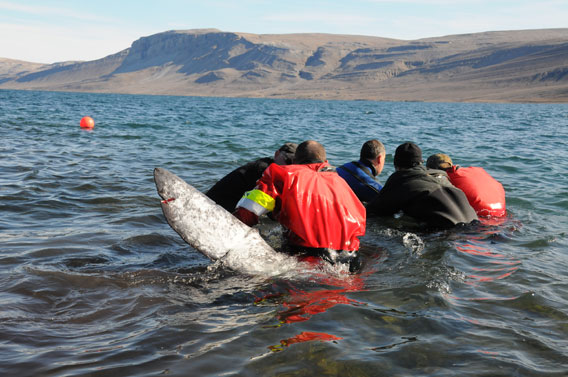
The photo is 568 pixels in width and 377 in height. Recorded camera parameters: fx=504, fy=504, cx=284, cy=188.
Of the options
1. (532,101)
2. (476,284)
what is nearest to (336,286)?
(476,284)

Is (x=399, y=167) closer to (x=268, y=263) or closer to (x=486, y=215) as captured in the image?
(x=486, y=215)

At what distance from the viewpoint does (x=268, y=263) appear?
5758 millimetres

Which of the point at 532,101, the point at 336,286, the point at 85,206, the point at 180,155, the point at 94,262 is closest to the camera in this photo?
the point at 336,286

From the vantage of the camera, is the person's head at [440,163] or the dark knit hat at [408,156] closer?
the dark knit hat at [408,156]

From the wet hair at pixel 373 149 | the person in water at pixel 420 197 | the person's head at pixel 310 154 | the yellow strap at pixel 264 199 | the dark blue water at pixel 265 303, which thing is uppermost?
the person's head at pixel 310 154

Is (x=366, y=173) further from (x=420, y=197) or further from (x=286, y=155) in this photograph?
(x=286, y=155)

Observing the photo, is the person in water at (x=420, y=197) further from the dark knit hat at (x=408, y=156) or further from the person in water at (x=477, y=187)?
the person in water at (x=477, y=187)

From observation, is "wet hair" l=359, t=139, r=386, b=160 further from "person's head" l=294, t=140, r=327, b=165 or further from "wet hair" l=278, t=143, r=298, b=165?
Result: "person's head" l=294, t=140, r=327, b=165

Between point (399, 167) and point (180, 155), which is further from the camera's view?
point (180, 155)

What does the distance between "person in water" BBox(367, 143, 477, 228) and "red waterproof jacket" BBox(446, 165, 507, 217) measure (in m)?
0.63

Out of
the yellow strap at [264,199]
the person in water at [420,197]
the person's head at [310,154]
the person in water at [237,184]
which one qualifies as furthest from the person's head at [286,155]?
the yellow strap at [264,199]

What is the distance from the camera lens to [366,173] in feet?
27.8

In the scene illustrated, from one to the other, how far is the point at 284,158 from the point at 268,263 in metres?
1.97

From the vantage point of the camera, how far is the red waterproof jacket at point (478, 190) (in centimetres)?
842
